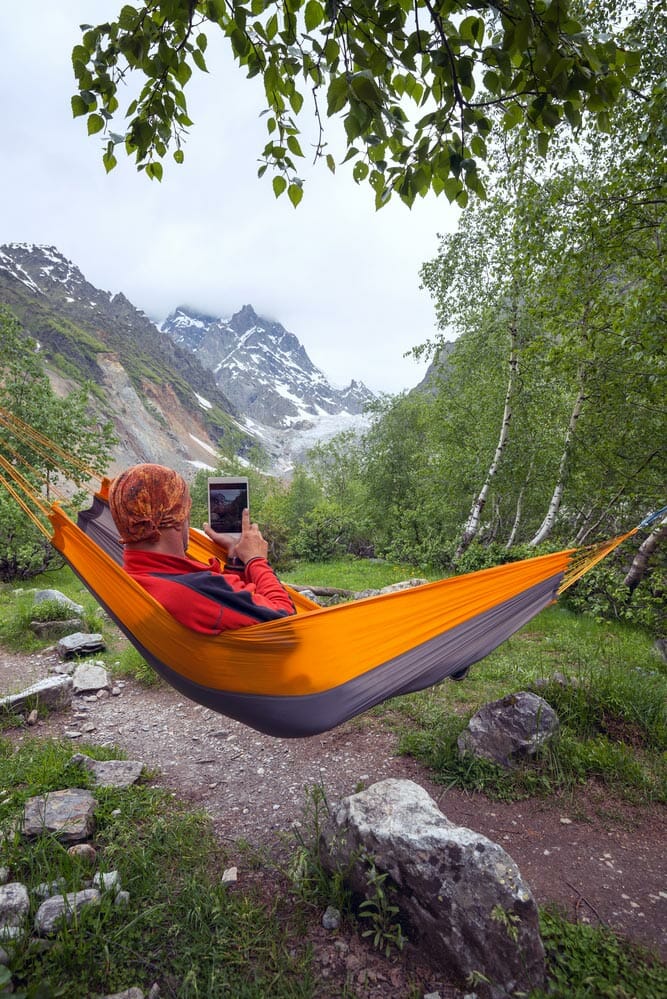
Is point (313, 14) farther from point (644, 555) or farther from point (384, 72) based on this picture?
point (644, 555)

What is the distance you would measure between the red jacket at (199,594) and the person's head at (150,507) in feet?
0.21

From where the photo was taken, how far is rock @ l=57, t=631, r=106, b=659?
483 cm

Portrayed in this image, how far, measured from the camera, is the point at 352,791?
2.65m

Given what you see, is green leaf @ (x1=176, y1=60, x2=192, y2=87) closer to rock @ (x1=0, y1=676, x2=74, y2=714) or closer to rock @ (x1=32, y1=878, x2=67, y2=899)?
rock @ (x1=32, y1=878, x2=67, y2=899)

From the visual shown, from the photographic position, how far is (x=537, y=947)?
1.53 meters

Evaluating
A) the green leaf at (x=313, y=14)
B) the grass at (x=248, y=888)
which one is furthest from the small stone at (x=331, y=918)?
the green leaf at (x=313, y=14)

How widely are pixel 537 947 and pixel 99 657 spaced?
14.7ft

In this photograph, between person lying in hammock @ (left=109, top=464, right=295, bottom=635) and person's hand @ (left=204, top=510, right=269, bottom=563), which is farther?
person's hand @ (left=204, top=510, right=269, bottom=563)

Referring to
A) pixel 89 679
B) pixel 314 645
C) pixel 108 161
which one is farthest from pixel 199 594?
pixel 89 679

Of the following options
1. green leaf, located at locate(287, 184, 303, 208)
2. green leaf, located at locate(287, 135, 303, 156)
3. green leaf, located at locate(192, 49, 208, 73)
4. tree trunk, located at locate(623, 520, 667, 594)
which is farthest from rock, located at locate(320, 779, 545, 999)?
green leaf, located at locate(192, 49, 208, 73)

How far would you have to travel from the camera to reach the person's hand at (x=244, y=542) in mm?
1896

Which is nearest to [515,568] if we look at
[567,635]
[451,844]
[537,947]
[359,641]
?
[359,641]

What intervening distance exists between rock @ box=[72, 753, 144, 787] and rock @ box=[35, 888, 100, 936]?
795 millimetres

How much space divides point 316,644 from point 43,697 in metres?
2.96
